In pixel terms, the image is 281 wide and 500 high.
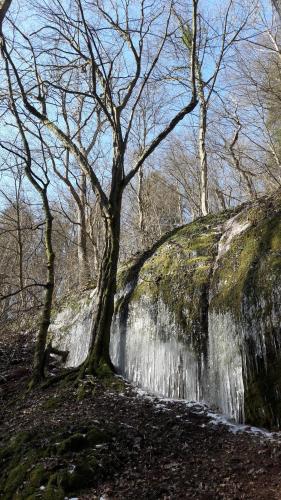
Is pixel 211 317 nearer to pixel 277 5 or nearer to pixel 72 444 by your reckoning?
pixel 72 444

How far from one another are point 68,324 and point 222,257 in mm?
4587

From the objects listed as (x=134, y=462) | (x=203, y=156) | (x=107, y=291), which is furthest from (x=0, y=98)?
(x=134, y=462)

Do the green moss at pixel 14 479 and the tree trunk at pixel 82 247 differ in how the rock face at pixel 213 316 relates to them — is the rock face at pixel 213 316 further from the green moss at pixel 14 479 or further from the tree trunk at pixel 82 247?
the tree trunk at pixel 82 247

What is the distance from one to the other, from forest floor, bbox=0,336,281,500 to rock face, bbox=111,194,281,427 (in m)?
0.43

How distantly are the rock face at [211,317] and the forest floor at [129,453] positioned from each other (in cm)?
46

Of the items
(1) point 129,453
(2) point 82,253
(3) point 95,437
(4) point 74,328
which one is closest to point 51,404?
(3) point 95,437

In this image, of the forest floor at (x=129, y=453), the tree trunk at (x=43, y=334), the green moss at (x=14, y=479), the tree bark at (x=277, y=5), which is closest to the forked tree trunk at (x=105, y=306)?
the forest floor at (x=129, y=453)

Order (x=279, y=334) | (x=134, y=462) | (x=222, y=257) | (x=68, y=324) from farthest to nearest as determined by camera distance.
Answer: (x=68, y=324) → (x=222, y=257) → (x=279, y=334) → (x=134, y=462)

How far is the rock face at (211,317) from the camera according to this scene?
4.82m

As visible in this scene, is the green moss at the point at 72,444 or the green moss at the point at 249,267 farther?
the green moss at the point at 249,267

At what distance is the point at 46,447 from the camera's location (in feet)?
13.9

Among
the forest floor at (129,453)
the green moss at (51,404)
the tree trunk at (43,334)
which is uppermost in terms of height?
the tree trunk at (43,334)

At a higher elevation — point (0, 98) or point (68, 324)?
point (0, 98)

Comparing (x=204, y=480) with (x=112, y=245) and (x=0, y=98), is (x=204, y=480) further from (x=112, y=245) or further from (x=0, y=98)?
(x=0, y=98)
